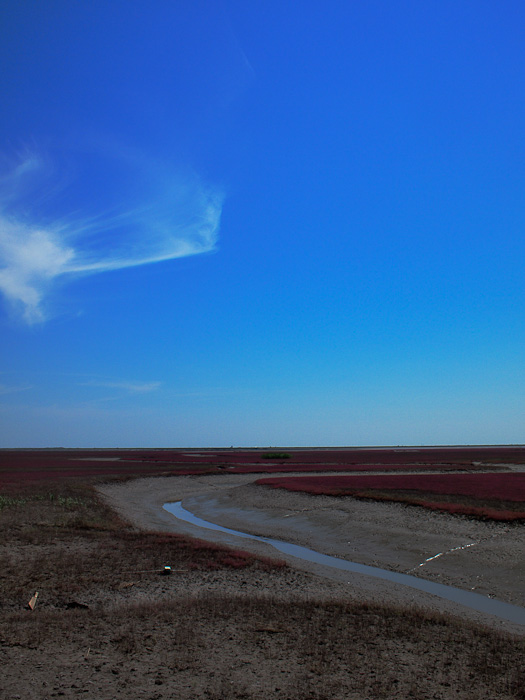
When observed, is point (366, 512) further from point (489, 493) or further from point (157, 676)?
point (157, 676)

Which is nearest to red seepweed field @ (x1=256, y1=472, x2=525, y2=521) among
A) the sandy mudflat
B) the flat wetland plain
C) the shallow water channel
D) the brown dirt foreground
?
the flat wetland plain

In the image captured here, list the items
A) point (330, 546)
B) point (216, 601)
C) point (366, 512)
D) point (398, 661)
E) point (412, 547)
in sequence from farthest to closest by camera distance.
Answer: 1. point (366, 512)
2. point (330, 546)
3. point (412, 547)
4. point (216, 601)
5. point (398, 661)

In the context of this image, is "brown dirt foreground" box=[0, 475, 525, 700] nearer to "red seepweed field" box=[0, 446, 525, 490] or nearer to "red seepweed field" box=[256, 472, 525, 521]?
"red seepweed field" box=[256, 472, 525, 521]

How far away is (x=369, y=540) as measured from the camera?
26.0 m

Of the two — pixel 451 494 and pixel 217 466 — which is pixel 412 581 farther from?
pixel 217 466

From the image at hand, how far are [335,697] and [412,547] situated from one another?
Result: 16.6 m

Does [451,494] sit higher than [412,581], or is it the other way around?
[451,494]

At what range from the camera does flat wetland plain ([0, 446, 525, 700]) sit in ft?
30.7

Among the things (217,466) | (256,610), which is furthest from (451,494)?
(217,466)

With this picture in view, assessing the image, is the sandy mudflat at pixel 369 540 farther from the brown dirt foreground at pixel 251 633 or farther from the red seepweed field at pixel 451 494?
the red seepweed field at pixel 451 494

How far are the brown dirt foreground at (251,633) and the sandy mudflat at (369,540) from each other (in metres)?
0.14

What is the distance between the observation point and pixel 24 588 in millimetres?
15180

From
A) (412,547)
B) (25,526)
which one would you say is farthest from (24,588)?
(412,547)

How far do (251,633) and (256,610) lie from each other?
1.83 m
